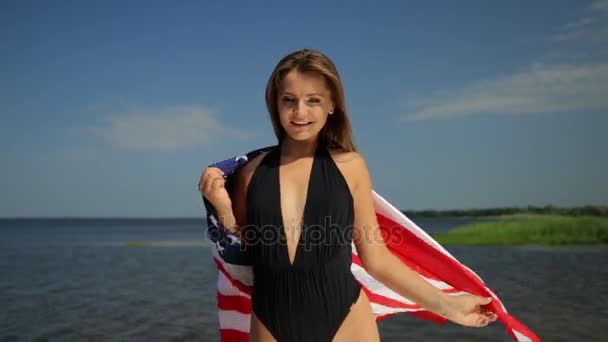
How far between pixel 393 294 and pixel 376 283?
14cm

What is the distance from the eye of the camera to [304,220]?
2412mm

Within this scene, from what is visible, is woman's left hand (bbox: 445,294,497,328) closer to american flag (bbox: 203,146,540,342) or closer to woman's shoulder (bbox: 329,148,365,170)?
american flag (bbox: 203,146,540,342)

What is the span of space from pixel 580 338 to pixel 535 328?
89 centimetres

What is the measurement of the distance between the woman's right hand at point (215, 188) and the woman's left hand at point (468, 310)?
4.04 ft

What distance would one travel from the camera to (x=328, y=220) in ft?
7.99

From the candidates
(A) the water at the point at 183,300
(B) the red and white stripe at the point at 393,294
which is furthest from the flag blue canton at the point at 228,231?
(A) the water at the point at 183,300

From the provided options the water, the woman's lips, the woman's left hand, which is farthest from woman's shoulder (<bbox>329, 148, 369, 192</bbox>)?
the water

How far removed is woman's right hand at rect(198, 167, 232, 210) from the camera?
2318 mm

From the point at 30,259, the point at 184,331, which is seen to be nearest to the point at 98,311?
the point at 184,331

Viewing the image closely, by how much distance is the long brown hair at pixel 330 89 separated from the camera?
2.42 metres

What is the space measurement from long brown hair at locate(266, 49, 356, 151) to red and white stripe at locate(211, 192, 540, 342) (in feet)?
2.29

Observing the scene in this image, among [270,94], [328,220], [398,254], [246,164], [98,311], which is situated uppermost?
[270,94]

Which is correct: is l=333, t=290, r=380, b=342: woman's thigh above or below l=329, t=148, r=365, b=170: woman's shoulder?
below

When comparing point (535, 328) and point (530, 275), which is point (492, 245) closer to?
point (530, 275)
